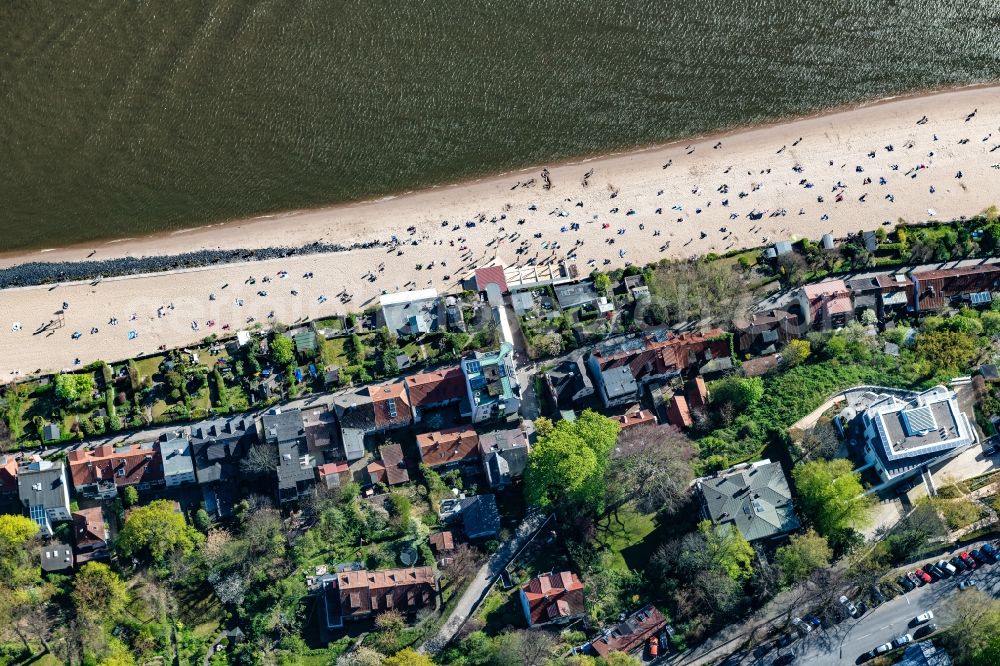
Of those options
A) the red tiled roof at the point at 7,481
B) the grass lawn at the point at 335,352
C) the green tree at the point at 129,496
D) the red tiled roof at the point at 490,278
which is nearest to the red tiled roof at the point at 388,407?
the grass lawn at the point at 335,352

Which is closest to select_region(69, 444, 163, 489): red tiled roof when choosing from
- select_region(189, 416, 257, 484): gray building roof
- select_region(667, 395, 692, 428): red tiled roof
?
select_region(189, 416, 257, 484): gray building roof

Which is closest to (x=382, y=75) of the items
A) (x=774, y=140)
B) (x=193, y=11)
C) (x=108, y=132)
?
(x=193, y=11)

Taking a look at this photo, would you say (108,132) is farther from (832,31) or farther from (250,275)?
(832,31)

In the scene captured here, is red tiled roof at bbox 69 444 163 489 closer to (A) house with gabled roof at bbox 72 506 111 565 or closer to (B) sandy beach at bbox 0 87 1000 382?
(A) house with gabled roof at bbox 72 506 111 565

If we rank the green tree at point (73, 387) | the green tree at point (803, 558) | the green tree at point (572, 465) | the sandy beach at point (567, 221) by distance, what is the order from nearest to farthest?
the green tree at point (803, 558) < the green tree at point (572, 465) < the green tree at point (73, 387) < the sandy beach at point (567, 221)

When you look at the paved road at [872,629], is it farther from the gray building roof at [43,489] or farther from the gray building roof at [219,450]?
the gray building roof at [43,489]

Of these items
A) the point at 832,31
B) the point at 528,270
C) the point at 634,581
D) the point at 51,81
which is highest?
the point at 51,81

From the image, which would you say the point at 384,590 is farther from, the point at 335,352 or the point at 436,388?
the point at 335,352
